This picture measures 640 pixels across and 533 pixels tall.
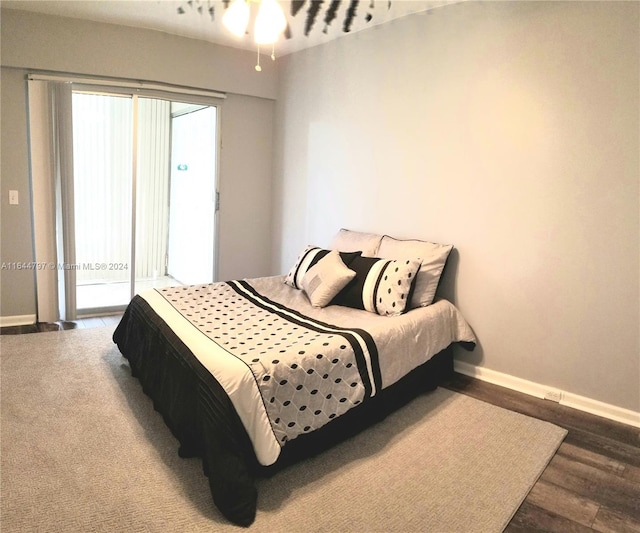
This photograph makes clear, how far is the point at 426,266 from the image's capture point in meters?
3.25

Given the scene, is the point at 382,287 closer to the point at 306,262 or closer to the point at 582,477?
the point at 306,262

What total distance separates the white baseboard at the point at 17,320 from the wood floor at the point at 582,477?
11.9 feet

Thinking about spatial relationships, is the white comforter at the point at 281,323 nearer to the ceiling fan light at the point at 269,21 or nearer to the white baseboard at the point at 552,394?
the white baseboard at the point at 552,394

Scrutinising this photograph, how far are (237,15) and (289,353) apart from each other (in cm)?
152

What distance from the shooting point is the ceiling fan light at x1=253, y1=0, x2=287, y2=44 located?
Result: 2.01 metres

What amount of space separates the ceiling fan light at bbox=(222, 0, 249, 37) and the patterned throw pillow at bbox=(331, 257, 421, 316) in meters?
1.75

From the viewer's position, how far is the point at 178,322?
267 centimetres

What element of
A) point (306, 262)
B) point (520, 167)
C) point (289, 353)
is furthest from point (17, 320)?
point (520, 167)

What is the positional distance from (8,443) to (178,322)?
984mm

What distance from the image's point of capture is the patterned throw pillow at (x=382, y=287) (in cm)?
307

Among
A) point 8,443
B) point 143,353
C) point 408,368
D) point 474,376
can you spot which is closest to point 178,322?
point 143,353

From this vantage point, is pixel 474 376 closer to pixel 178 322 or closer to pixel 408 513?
pixel 408 513

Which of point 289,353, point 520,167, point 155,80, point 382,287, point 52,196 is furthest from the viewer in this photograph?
point 155,80

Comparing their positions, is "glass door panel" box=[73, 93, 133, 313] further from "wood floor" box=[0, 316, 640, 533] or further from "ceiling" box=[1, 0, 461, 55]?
"wood floor" box=[0, 316, 640, 533]
